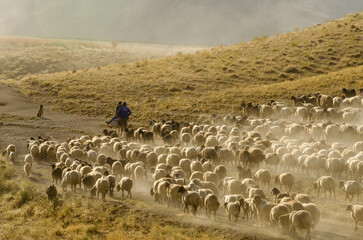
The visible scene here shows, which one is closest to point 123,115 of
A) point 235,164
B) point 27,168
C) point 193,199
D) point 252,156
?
point 27,168

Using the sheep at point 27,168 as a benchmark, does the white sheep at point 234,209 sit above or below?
below

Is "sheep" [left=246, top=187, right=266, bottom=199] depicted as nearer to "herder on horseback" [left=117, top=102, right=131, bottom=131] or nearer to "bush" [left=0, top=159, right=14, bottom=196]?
"bush" [left=0, top=159, right=14, bottom=196]

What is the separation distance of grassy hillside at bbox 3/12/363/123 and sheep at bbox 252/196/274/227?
2098cm

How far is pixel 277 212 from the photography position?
14.4 meters

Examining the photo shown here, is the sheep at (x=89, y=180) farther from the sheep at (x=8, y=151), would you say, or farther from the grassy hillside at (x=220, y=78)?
the grassy hillside at (x=220, y=78)

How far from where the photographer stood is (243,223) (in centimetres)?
1559

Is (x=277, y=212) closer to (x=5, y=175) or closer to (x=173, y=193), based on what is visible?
(x=173, y=193)

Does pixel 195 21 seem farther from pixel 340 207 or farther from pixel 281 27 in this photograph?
pixel 340 207

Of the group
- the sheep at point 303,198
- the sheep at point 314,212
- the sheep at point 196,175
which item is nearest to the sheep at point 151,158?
the sheep at point 196,175

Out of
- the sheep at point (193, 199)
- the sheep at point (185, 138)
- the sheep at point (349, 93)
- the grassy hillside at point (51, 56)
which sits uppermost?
the grassy hillside at point (51, 56)

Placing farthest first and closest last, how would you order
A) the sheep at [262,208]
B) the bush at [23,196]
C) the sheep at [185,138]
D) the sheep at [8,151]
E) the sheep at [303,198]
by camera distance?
the sheep at [185,138] < the sheep at [8,151] < the bush at [23,196] < the sheep at [303,198] < the sheep at [262,208]

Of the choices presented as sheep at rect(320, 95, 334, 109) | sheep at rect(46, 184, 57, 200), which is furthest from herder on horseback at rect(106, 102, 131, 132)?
sheep at rect(320, 95, 334, 109)

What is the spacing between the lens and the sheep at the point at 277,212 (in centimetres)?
1428

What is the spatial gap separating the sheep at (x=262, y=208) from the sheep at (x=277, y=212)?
0.91 feet
